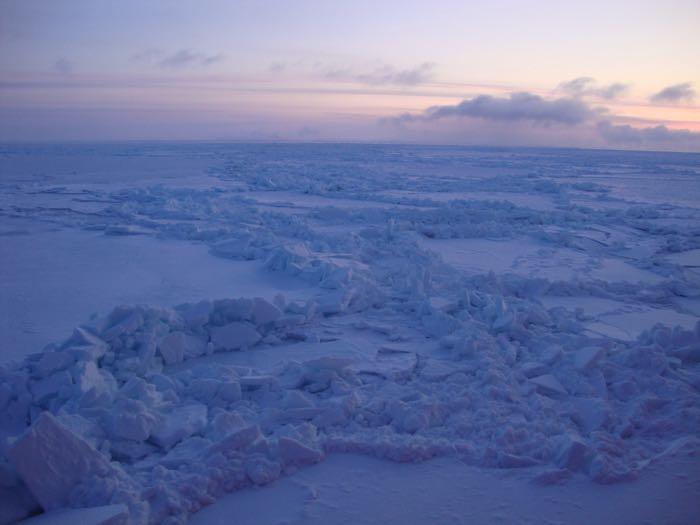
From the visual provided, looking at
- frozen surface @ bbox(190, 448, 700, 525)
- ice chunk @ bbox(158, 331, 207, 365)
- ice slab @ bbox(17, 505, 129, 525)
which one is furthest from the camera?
ice chunk @ bbox(158, 331, 207, 365)

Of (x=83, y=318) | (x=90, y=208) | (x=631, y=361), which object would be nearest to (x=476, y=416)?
(x=631, y=361)

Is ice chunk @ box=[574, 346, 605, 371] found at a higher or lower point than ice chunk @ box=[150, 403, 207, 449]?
higher

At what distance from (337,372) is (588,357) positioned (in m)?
1.57

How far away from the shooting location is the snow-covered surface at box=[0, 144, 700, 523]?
234cm

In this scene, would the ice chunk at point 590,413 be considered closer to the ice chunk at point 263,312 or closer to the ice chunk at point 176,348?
the ice chunk at point 263,312

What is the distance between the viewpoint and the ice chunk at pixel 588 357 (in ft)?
11.0

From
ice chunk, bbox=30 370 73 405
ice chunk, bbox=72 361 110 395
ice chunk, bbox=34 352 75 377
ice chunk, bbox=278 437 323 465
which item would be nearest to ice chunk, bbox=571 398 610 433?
ice chunk, bbox=278 437 323 465

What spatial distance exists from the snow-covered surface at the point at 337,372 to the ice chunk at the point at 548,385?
0.07 ft

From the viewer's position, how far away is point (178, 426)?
2.64 metres

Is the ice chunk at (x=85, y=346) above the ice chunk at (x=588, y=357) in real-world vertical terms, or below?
above

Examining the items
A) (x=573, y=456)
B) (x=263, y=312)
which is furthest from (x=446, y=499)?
(x=263, y=312)

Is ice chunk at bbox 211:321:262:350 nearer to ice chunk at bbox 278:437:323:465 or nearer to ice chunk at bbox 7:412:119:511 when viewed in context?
ice chunk at bbox 278:437:323:465

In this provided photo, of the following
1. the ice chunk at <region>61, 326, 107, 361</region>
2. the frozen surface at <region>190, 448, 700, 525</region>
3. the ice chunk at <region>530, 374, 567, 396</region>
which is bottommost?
the frozen surface at <region>190, 448, 700, 525</region>

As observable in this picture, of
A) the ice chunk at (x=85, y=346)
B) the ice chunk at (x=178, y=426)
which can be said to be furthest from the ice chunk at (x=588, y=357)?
the ice chunk at (x=85, y=346)
